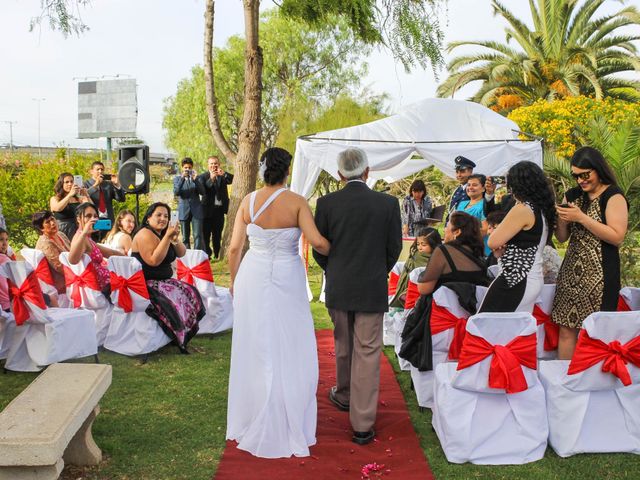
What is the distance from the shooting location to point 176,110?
4400 centimetres

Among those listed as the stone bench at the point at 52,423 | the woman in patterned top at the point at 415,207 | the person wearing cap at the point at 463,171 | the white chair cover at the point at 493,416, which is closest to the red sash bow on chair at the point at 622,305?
the white chair cover at the point at 493,416

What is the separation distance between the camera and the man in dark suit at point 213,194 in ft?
39.2

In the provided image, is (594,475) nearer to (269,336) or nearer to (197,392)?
(269,336)

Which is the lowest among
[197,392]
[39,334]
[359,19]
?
[197,392]

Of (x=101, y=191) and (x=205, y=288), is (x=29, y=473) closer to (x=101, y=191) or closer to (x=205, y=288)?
(x=205, y=288)

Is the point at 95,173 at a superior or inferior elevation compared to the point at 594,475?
superior

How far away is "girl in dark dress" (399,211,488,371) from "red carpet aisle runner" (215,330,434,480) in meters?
0.50

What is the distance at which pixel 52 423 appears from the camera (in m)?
3.29

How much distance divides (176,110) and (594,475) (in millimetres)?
42800

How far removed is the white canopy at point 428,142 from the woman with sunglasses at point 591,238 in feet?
14.6

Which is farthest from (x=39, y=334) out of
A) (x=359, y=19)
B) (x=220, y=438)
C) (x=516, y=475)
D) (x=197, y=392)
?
(x=359, y=19)

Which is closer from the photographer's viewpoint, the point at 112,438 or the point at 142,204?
the point at 112,438

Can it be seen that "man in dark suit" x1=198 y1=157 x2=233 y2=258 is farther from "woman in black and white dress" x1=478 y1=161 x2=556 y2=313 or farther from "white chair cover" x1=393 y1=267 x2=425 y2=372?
"woman in black and white dress" x1=478 y1=161 x2=556 y2=313

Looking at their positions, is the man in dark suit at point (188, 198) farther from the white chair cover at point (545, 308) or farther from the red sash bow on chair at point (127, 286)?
the white chair cover at point (545, 308)
